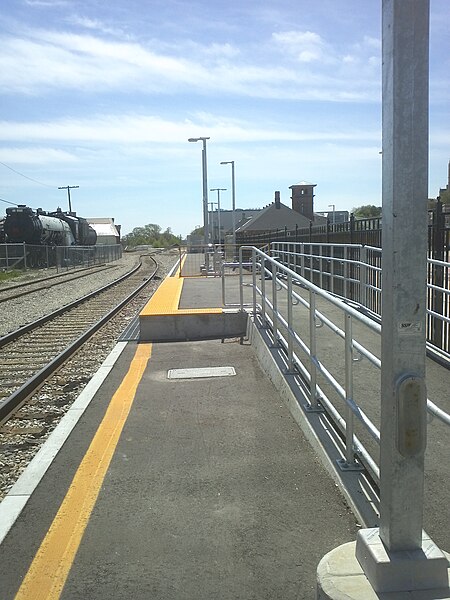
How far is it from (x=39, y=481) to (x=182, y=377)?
10.8ft

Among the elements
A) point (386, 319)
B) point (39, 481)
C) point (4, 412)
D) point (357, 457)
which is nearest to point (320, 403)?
point (357, 457)

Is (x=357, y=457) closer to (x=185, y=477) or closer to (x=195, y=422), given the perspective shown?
(x=185, y=477)

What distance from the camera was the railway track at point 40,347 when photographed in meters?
7.88

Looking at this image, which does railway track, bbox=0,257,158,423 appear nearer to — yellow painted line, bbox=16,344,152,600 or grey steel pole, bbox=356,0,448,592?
yellow painted line, bbox=16,344,152,600

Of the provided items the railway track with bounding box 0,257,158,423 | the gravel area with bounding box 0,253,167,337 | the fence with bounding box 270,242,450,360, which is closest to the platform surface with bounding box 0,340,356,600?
the railway track with bounding box 0,257,158,423

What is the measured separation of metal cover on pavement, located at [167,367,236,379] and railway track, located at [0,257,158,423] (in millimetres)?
1765

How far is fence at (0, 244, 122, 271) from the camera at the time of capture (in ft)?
125

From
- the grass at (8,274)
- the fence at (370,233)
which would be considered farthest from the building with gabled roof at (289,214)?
the fence at (370,233)

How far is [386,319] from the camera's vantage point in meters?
2.65

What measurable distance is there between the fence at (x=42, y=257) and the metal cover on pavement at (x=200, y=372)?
3129 cm

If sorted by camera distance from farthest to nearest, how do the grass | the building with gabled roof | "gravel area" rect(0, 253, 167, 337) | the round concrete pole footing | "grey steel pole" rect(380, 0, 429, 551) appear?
the building with gabled roof → the grass → "gravel area" rect(0, 253, 167, 337) → the round concrete pole footing → "grey steel pole" rect(380, 0, 429, 551)

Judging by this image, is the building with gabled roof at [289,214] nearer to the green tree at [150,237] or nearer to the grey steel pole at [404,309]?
the green tree at [150,237]

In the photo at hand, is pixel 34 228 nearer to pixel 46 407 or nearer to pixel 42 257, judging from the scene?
pixel 42 257

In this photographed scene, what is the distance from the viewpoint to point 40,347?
11398 millimetres
